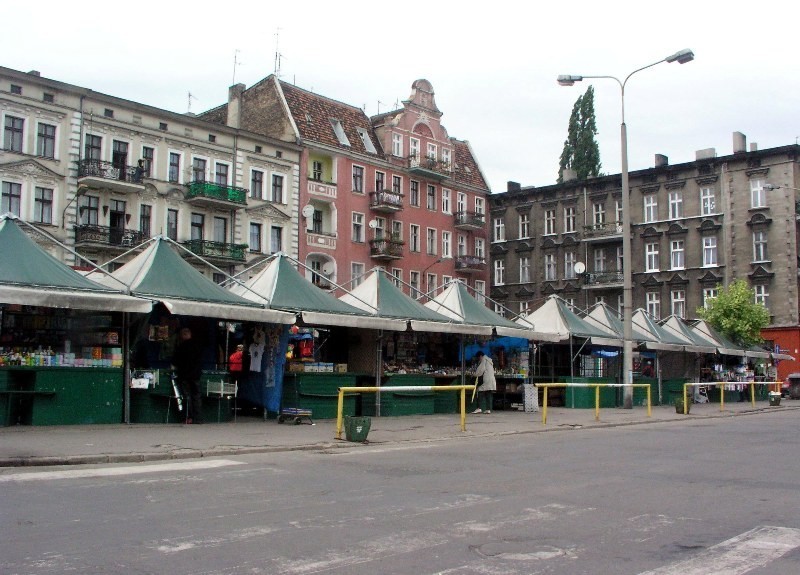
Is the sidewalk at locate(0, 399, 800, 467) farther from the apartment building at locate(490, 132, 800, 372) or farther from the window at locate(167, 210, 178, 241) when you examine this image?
the apartment building at locate(490, 132, 800, 372)

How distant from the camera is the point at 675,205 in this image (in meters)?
55.7

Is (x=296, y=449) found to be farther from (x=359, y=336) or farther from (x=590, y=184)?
(x=590, y=184)

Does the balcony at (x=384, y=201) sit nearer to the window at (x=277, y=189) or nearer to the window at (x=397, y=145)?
the window at (x=397, y=145)

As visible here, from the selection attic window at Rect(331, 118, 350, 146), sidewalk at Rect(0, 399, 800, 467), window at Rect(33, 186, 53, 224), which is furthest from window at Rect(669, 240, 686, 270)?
window at Rect(33, 186, 53, 224)

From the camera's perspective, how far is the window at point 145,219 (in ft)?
131

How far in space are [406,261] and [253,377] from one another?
3368 cm

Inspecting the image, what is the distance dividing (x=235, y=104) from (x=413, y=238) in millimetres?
13819

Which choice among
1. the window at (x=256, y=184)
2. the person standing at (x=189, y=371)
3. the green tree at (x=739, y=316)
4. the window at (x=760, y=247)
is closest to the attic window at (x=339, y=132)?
the window at (x=256, y=184)

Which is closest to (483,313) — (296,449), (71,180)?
(296,449)

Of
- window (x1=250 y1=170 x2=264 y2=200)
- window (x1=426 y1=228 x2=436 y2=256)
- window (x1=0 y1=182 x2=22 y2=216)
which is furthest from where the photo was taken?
window (x1=426 y1=228 x2=436 y2=256)

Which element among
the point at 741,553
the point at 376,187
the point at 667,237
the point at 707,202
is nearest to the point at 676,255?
the point at 667,237

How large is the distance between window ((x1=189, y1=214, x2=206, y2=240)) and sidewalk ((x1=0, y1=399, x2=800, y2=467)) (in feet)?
77.1

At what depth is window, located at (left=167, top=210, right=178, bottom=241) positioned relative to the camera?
41.1m

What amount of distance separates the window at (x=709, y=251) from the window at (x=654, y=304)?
386cm
